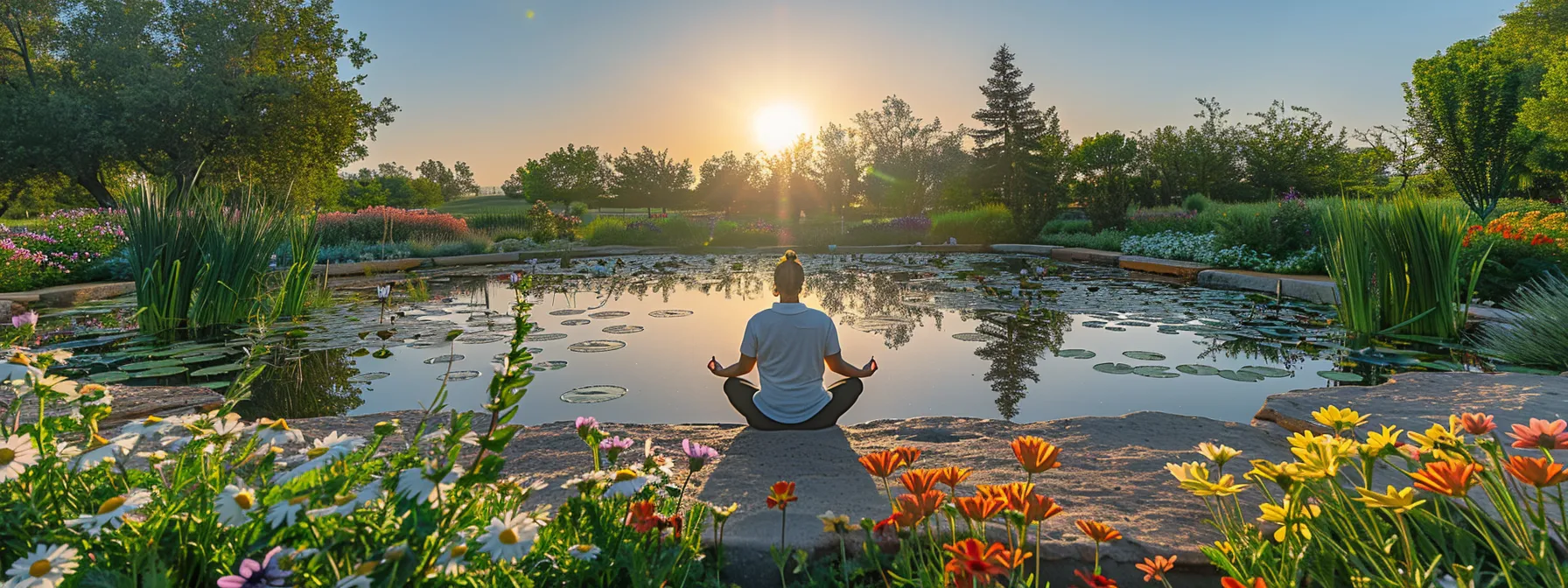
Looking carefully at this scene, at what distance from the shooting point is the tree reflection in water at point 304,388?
349cm

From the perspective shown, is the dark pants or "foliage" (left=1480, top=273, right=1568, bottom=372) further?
"foliage" (left=1480, top=273, right=1568, bottom=372)

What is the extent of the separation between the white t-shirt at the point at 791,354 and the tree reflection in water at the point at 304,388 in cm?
202

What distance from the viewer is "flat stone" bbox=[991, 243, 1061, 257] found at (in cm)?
1478

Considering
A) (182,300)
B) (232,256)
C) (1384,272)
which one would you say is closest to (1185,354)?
(1384,272)

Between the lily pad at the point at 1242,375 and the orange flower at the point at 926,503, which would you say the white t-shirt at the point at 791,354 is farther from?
the lily pad at the point at 1242,375

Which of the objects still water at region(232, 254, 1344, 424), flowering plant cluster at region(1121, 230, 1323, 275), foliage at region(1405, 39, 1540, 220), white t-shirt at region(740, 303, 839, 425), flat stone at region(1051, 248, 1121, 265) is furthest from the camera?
foliage at region(1405, 39, 1540, 220)

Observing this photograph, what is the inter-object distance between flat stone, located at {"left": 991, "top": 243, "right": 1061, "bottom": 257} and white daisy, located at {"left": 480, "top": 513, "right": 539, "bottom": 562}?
14678 mm

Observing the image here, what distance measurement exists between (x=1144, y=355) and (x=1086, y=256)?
30.3 ft

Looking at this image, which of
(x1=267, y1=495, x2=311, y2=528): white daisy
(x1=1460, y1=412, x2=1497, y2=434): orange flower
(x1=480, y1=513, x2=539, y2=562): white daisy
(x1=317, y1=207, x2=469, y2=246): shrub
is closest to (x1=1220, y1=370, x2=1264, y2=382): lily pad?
(x1=1460, y1=412, x2=1497, y2=434): orange flower

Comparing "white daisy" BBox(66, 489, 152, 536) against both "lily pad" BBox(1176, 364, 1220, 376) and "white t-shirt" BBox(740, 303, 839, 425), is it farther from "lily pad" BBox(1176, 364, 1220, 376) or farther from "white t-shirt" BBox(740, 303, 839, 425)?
"lily pad" BBox(1176, 364, 1220, 376)

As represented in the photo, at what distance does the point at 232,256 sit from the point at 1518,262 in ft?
34.7

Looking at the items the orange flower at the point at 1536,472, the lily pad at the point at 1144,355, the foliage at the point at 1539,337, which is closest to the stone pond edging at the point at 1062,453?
the orange flower at the point at 1536,472

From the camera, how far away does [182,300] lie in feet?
17.6

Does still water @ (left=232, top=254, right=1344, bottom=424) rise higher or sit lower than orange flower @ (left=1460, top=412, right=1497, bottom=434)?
lower
